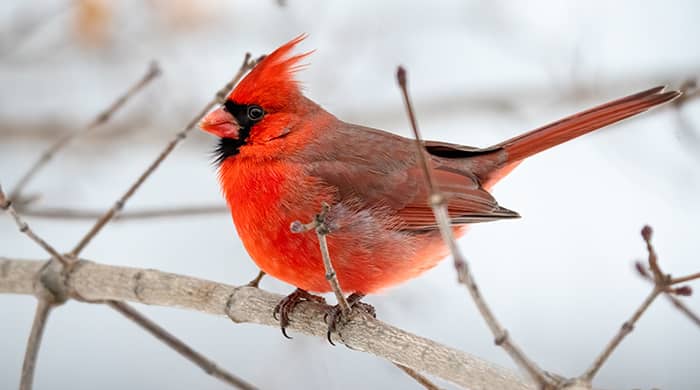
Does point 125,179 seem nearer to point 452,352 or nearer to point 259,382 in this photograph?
point 259,382

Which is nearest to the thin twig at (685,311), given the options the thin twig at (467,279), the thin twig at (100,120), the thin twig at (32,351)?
the thin twig at (467,279)

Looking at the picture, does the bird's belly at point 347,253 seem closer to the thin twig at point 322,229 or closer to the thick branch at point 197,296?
the thick branch at point 197,296

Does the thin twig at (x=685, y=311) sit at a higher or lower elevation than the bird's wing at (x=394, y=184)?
lower

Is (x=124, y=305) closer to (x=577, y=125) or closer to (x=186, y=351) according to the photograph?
(x=186, y=351)

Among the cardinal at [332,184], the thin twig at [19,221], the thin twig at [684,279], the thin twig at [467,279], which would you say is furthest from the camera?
the cardinal at [332,184]

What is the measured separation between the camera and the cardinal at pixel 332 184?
2.64 metres

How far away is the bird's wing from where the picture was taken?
9.43 feet

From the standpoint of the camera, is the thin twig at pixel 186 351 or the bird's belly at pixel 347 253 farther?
the bird's belly at pixel 347 253

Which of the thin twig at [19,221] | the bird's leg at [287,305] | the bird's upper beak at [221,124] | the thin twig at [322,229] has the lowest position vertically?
the thin twig at [322,229]

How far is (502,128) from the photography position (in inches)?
189

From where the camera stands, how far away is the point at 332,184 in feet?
9.28

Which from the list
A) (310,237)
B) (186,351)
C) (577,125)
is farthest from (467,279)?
(577,125)

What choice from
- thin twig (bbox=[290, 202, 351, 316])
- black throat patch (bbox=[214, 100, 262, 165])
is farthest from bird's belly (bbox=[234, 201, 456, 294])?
thin twig (bbox=[290, 202, 351, 316])

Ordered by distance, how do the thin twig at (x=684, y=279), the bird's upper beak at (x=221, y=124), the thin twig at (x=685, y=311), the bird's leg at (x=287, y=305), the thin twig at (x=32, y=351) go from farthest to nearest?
the bird's upper beak at (x=221, y=124) → the bird's leg at (x=287, y=305) → the thin twig at (x=32, y=351) → the thin twig at (x=685, y=311) → the thin twig at (x=684, y=279)
